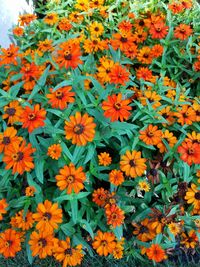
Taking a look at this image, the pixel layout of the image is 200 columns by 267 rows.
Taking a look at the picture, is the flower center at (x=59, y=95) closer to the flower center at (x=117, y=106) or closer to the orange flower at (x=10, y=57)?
the flower center at (x=117, y=106)

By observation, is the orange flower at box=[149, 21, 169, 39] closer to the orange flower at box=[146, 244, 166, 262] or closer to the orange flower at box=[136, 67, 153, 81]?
the orange flower at box=[136, 67, 153, 81]

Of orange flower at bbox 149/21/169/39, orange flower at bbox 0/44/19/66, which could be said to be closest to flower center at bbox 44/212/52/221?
orange flower at bbox 0/44/19/66

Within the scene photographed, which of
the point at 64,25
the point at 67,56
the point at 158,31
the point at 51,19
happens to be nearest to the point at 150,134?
the point at 67,56

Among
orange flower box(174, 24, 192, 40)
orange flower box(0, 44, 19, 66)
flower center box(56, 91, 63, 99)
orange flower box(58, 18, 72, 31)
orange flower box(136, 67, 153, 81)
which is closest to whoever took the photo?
flower center box(56, 91, 63, 99)

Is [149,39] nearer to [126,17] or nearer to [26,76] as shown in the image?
[126,17]

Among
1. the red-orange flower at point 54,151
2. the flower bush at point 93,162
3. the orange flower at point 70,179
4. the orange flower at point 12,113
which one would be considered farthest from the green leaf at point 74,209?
the orange flower at point 12,113

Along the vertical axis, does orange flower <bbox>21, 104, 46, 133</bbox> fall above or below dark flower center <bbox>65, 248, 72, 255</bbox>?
above

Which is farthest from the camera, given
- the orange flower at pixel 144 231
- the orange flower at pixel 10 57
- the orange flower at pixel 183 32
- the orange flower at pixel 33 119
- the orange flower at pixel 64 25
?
the orange flower at pixel 64 25

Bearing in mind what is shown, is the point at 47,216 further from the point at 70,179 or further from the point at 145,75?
the point at 145,75

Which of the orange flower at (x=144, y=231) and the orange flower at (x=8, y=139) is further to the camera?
the orange flower at (x=144, y=231)
